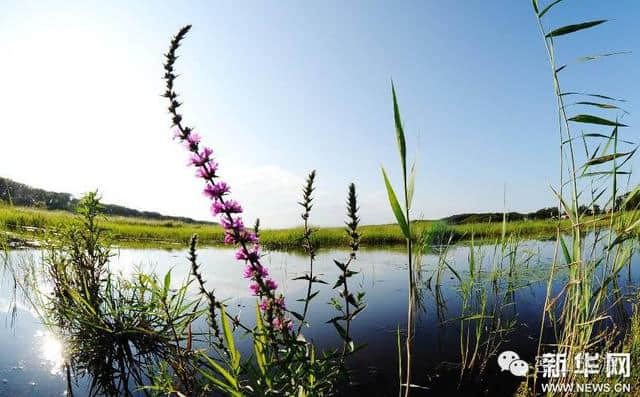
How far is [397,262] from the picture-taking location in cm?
972

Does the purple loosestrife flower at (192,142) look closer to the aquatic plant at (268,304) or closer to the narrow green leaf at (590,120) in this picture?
the aquatic plant at (268,304)

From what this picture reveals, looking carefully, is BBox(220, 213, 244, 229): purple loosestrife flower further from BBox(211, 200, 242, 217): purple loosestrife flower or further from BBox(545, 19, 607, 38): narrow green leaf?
BBox(545, 19, 607, 38): narrow green leaf

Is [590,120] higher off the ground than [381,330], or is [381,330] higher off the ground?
[590,120]

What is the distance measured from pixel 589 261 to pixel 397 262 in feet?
23.2

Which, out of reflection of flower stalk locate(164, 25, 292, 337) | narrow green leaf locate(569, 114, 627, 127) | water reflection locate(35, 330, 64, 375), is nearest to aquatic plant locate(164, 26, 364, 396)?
reflection of flower stalk locate(164, 25, 292, 337)

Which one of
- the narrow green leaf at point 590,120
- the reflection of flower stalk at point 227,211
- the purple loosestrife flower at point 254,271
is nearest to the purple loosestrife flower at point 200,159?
the reflection of flower stalk at point 227,211

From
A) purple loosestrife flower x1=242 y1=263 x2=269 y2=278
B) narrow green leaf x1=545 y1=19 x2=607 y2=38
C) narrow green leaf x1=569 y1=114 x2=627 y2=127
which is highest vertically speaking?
narrow green leaf x1=545 y1=19 x2=607 y2=38

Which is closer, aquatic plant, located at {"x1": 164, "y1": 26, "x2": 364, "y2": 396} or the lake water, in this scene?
aquatic plant, located at {"x1": 164, "y1": 26, "x2": 364, "y2": 396}

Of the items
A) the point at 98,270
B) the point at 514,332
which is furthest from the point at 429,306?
the point at 98,270

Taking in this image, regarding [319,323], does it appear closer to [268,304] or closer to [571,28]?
[268,304]

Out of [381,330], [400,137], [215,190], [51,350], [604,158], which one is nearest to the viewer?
[400,137]

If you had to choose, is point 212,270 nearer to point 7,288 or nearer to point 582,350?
point 7,288

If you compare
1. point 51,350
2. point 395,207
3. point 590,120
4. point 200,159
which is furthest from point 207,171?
point 51,350

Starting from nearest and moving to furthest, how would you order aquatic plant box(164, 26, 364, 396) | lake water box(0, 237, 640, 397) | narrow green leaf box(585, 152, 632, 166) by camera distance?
aquatic plant box(164, 26, 364, 396), narrow green leaf box(585, 152, 632, 166), lake water box(0, 237, 640, 397)
